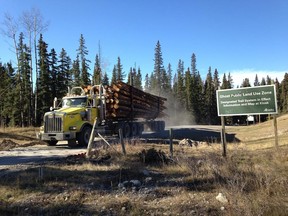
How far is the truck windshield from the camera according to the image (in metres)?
19.9

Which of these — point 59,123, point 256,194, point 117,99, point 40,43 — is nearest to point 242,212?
point 256,194

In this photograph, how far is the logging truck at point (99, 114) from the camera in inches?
696

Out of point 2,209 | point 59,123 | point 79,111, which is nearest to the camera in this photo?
point 2,209

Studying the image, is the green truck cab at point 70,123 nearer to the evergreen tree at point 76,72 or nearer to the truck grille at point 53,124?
the truck grille at point 53,124

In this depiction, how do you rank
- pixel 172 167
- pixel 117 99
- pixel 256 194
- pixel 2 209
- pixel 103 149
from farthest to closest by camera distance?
pixel 117 99 → pixel 103 149 → pixel 172 167 → pixel 2 209 → pixel 256 194

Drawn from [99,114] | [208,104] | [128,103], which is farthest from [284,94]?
[99,114]

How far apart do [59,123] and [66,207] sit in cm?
1191

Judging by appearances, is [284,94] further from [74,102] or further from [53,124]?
[53,124]

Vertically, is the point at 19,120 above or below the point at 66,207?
above

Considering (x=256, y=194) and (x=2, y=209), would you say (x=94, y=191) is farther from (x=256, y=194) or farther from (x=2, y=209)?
(x=256, y=194)

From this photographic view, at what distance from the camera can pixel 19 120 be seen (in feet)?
186

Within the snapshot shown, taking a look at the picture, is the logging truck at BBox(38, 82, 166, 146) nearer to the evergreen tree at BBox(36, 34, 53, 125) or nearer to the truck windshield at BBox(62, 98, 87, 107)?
the truck windshield at BBox(62, 98, 87, 107)

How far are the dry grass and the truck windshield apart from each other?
10.3 m

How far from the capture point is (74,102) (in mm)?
20078
